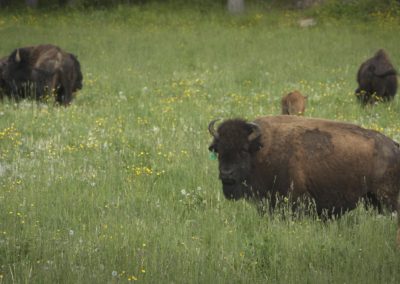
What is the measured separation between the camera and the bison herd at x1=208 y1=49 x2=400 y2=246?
30.2 feet

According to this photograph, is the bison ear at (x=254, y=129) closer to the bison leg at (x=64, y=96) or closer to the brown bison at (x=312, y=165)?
the brown bison at (x=312, y=165)

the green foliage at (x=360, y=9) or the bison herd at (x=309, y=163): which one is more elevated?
the bison herd at (x=309, y=163)

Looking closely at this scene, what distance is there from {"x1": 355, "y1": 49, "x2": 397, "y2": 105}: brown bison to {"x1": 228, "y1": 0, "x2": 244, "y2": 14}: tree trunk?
22232mm

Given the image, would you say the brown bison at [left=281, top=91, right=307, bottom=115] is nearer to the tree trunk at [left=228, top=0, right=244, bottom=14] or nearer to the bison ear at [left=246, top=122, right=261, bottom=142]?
the bison ear at [left=246, top=122, right=261, bottom=142]

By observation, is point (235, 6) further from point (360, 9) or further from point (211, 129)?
point (211, 129)

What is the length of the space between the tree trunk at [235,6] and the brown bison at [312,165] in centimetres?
3124

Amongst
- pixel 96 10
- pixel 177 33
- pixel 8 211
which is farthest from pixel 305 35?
pixel 8 211

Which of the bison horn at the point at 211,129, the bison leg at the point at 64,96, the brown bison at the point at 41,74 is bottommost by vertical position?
the bison leg at the point at 64,96

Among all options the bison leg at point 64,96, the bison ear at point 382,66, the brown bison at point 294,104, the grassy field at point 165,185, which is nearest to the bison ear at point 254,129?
the grassy field at point 165,185

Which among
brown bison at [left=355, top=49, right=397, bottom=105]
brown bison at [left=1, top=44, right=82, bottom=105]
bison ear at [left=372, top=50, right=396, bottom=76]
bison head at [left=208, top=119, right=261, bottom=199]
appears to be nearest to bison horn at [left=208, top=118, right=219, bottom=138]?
bison head at [left=208, top=119, right=261, bottom=199]

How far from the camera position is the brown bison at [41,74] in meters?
18.9

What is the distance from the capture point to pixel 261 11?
40500 mm

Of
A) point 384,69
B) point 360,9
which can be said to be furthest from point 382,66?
point 360,9

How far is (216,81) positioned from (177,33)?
45.6ft
